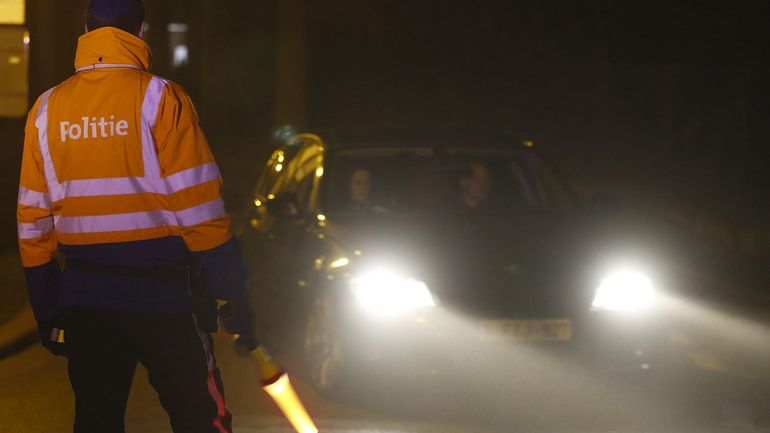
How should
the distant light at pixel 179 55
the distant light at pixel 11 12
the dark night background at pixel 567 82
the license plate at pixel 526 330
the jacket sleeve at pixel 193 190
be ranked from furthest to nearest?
the distant light at pixel 179 55
the dark night background at pixel 567 82
the distant light at pixel 11 12
the license plate at pixel 526 330
the jacket sleeve at pixel 193 190

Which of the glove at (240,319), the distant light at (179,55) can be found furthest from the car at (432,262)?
the distant light at (179,55)

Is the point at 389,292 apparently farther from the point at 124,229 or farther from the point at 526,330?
the point at 124,229

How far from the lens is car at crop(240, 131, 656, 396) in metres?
7.08

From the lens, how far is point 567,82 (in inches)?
958

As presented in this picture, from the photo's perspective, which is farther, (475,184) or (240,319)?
(475,184)

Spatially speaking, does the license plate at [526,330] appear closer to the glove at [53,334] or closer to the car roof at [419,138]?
the car roof at [419,138]

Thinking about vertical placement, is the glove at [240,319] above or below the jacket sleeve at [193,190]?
below

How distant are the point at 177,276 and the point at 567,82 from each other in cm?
2076

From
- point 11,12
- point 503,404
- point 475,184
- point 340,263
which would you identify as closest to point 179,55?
point 11,12

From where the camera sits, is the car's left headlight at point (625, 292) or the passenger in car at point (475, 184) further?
the passenger in car at point (475, 184)

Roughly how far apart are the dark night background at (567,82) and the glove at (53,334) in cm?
1017

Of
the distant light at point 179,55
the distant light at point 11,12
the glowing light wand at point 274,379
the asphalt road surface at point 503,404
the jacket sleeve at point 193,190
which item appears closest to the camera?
the jacket sleeve at point 193,190

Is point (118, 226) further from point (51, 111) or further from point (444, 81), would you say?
point (444, 81)

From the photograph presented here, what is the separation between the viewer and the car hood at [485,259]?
7137 mm
